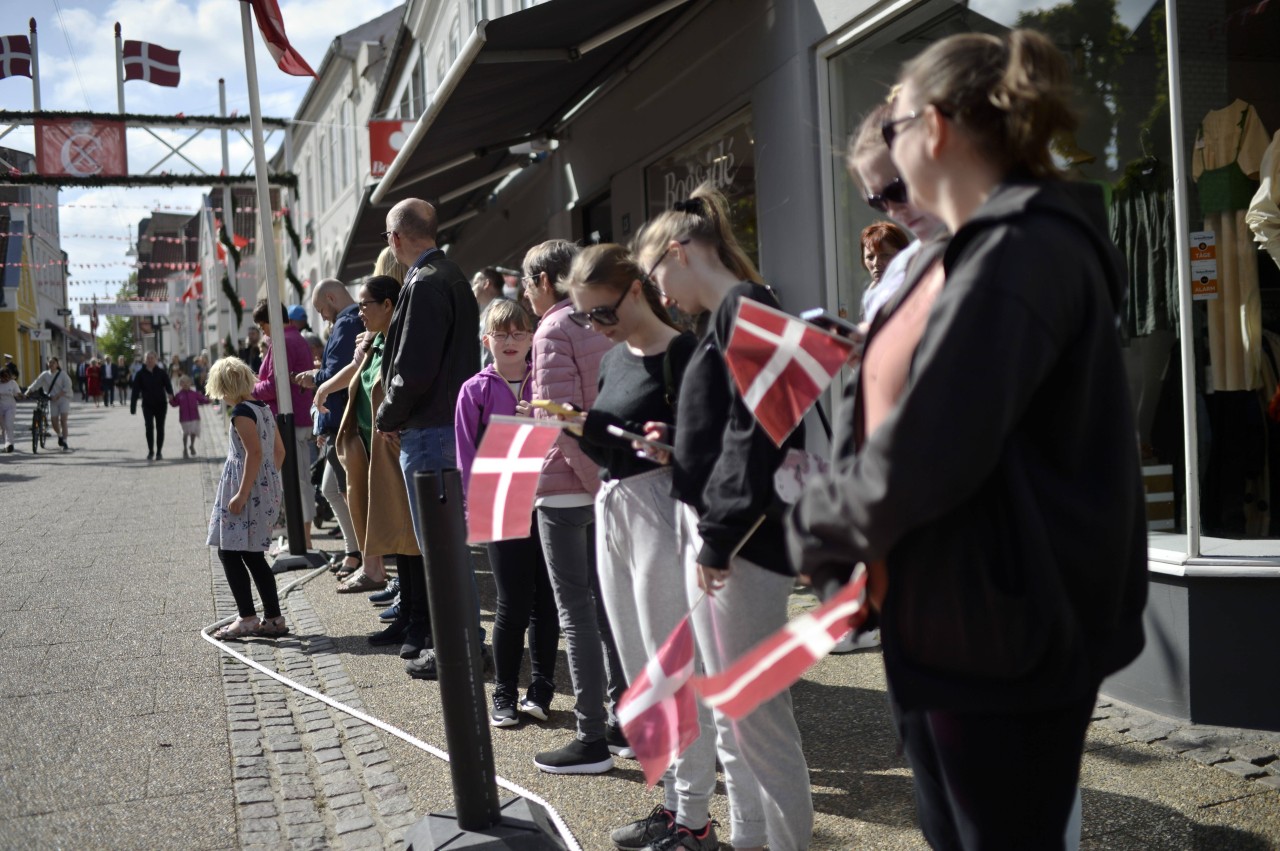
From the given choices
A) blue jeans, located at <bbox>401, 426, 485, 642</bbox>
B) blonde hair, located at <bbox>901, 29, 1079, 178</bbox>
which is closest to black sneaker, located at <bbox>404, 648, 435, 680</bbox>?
blue jeans, located at <bbox>401, 426, 485, 642</bbox>

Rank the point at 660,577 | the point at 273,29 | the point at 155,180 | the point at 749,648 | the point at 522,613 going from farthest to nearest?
the point at 155,180, the point at 273,29, the point at 522,613, the point at 660,577, the point at 749,648

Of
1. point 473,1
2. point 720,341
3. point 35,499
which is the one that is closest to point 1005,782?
point 720,341

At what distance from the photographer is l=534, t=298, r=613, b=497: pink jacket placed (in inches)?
166

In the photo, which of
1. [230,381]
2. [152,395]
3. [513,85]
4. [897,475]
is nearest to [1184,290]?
[897,475]

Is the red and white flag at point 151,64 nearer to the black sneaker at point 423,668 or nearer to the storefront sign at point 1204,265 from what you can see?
the black sneaker at point 423,668

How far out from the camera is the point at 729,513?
260 cm

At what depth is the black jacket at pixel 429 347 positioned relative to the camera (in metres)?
5.27

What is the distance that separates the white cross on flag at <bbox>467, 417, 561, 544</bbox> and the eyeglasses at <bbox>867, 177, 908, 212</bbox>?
1.06 metres

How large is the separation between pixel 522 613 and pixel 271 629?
8.13ft

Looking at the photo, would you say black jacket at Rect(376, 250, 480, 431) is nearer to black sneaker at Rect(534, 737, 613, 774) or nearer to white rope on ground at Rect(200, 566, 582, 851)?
white rope on ground at Rect(200, 566, 582, 851)

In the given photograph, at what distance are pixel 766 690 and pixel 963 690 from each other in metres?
0.33

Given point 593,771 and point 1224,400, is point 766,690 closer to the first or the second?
point 593,771

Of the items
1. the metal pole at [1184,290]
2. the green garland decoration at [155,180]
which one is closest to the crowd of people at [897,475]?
the metal pole at [1184,290]

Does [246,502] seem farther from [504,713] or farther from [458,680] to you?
[458,680]
